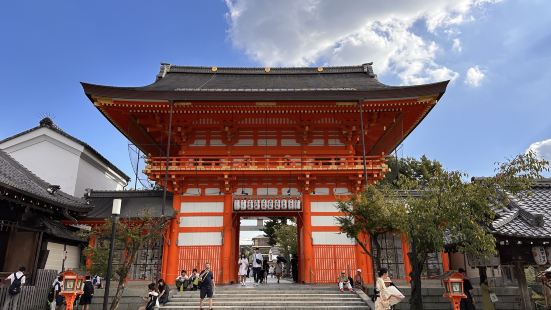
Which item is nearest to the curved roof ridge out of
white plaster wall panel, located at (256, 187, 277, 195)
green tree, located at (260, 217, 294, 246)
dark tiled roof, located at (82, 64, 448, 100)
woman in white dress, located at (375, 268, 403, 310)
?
dark tiled roof, located at (82, 64, 448, 100)

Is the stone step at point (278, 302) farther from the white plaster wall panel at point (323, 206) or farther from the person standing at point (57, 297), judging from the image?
the white plaster wall panel at point (323, 206)

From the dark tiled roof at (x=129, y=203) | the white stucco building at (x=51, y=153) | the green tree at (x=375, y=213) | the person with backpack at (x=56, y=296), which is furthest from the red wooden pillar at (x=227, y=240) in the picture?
the white stucco building at (x=51, y=153)

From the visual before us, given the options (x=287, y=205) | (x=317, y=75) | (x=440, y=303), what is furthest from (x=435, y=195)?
(x=317, y=75)

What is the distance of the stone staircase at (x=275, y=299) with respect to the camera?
43.0 ft

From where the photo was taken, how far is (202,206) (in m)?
18.2

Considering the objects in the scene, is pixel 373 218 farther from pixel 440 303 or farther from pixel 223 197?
pixel 223 197

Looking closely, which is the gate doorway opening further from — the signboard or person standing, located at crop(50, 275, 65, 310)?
person standing, located at crop(50, 275, 65, 310)

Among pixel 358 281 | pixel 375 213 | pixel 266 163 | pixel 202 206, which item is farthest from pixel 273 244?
pixel 375 213

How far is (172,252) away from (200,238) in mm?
1419

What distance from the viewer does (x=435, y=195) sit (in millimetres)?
11312

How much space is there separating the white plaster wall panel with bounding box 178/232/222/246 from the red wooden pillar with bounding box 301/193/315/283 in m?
4.06

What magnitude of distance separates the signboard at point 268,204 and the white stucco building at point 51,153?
11.9 meters

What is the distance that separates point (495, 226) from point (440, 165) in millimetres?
2689

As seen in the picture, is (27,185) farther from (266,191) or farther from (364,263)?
(364,263)
